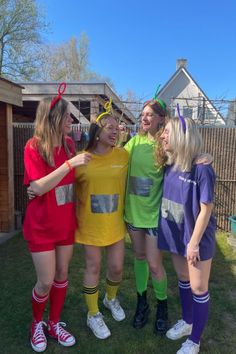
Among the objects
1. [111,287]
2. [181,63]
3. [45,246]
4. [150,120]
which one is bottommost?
[111,287]

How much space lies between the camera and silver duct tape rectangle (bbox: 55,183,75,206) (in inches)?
93.4

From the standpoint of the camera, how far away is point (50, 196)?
2.33 meters

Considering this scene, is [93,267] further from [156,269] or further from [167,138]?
[167,138]

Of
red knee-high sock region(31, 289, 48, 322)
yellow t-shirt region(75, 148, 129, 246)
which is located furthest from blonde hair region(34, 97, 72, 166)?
red knee-high sock region(31, 289, 48, 322)

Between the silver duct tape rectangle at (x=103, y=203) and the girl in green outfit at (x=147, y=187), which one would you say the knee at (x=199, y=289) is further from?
the silver duct tape rectangle at (x=103, y=203)

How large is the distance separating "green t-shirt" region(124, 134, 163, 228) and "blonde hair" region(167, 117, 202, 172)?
11.9 inches

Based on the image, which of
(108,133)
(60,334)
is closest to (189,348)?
(60,334)

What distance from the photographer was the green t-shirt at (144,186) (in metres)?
2.59

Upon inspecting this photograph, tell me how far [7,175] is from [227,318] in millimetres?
4337

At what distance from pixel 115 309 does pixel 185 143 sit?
1703 millimetres

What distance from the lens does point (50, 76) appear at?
25.7 metres

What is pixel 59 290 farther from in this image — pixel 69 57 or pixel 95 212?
pixel 69 57

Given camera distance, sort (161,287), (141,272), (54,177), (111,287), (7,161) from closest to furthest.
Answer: (54,177), (161,287), (141,272), (111,287), (7,161)

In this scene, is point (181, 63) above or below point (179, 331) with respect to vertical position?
Result: above
